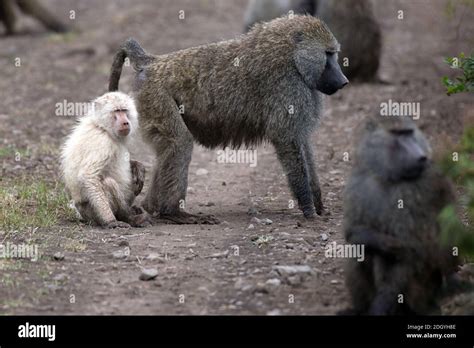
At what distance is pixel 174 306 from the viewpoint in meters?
5.04

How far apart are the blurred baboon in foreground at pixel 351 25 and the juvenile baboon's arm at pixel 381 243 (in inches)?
309

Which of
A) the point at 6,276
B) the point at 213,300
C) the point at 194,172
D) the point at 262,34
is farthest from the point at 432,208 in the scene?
the point at 194,172

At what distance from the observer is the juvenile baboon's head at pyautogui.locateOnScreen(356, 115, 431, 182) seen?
4.70 meters

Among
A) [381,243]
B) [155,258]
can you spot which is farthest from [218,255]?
[381,243]

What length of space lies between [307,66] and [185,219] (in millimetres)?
1620

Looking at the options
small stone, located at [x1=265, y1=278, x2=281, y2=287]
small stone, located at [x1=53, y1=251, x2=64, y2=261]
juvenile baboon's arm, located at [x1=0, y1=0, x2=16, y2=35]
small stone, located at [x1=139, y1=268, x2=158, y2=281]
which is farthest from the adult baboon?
juvenile baboon's arm, located at [x1=0, y1=0, x2=16, y2=35]

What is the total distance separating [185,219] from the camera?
7102 millimetres

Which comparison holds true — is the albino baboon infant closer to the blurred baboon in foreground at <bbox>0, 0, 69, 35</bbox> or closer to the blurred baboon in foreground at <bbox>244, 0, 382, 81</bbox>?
the blurred baboon in foreground at <bbox>244, 0, 382, 81</bbox>

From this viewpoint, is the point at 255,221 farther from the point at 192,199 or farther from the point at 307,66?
the point at 307,66

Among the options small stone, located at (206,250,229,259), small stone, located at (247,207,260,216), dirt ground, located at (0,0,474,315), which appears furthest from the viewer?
small stone, located at (247,207,260,216)

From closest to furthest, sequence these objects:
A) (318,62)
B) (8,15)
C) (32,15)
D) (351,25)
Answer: (318,62)
(351,25)
(8,15)
(32,15)

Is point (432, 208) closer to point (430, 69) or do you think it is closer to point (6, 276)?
point (6, 276)

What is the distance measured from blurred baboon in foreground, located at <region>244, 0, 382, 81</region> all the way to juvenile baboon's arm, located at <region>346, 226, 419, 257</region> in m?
7.84

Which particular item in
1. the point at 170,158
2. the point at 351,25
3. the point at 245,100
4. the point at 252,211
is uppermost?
the point at 351,25
